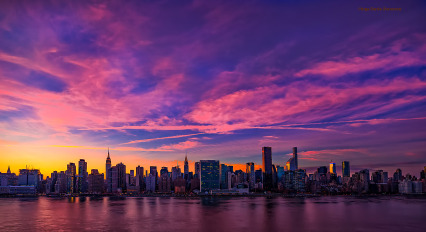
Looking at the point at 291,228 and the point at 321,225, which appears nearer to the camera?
the point at 291,228

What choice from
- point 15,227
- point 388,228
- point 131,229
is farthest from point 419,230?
point 15,227

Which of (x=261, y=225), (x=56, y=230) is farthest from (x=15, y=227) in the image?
(x=261, y=225)

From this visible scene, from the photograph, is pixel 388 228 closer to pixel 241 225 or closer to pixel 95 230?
pixel 241 225

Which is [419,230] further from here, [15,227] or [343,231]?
[15,227]

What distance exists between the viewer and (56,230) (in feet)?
284

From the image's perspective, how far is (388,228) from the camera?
92625 mm

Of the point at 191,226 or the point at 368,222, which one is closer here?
the point at 191,226

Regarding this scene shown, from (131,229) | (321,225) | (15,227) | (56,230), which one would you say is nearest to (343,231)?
(321,225)

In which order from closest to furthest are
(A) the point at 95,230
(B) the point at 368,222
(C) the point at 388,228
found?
(A) the point at 95,230 < (C) the point at 388,228 < (B) the point at 368,222

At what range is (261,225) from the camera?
3772 inches

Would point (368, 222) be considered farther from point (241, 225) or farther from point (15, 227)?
point (15, 227)

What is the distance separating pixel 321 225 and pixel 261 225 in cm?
1799

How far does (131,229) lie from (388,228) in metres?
73.1

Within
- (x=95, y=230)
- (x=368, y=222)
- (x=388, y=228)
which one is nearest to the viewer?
(x=95, y=230)
